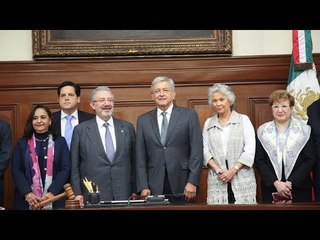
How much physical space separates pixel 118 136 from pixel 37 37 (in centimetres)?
237

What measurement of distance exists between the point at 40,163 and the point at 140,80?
7.02 feet

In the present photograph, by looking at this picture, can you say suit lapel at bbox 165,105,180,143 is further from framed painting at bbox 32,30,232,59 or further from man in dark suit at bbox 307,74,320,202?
framed painting at bbox 32,30,232,59

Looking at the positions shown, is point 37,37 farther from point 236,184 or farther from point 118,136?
point 236,184

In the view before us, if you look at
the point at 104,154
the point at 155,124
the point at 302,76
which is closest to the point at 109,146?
the point at 104,154

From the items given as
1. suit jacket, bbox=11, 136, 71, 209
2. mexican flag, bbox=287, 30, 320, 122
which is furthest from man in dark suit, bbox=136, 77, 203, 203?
mexican flag, bbox=287, 30, 320, 122

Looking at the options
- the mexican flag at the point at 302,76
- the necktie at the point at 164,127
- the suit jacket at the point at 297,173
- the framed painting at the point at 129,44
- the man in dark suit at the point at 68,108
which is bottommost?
the suit jacket at the point at 297,173

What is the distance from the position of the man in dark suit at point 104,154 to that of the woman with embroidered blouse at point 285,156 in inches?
46.5

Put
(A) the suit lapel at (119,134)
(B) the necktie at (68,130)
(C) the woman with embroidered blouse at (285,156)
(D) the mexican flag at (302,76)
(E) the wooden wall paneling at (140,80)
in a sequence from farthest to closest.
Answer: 1. (E) the wooden wall paneling at (140,80)
2. (D) the mexican flag at (302,76)
3. (B) the necktie at (68,130)
4. (A) the suit lapel at (119,134)
5. (C) the woman with embroidered blouse at (285,156)

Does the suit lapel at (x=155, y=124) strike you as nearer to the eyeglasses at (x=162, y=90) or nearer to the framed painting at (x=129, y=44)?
the eyeglasses at (x=162, y=90)

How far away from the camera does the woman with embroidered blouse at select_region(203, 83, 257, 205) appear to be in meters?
6.02

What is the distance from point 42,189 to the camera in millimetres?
6098

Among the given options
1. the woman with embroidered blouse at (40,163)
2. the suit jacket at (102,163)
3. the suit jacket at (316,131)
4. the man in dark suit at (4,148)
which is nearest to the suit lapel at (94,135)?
the suit jacket at (102,163)

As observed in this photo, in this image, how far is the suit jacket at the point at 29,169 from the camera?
604 centimetres
